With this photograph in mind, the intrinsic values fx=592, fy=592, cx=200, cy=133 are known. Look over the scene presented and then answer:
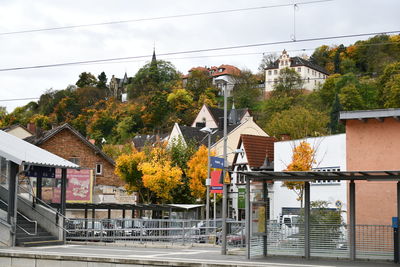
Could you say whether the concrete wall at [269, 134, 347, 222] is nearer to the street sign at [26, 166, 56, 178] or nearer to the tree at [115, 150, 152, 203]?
the tree at [115, 150, 152, 203]

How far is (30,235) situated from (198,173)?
29.5 metres

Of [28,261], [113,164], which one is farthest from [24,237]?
[113,164]

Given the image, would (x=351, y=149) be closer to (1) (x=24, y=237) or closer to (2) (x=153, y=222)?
(2) (x=153, y=222)

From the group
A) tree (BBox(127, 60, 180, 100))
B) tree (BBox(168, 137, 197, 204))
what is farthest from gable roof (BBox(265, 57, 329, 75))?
tree (BBox(168, 137, 197, 204))

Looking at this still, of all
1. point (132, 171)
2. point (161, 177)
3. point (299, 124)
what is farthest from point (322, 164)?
point (299, 124)

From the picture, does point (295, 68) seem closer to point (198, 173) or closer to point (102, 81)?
point (102, 81)

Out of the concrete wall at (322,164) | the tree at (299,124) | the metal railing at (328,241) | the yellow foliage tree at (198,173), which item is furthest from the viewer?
the tree at (299,124)

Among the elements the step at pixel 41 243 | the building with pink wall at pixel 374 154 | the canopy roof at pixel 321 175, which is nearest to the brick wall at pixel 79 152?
the step at pixel 41 243

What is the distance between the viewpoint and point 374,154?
26641 mm

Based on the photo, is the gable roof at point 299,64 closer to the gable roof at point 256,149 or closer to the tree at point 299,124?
the tree at point 299,124

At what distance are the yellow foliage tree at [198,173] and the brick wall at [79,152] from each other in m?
10.4

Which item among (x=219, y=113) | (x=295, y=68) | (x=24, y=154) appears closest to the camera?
(x=24, y=154)

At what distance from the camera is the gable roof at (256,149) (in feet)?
194

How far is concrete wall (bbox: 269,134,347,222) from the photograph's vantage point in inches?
1567
